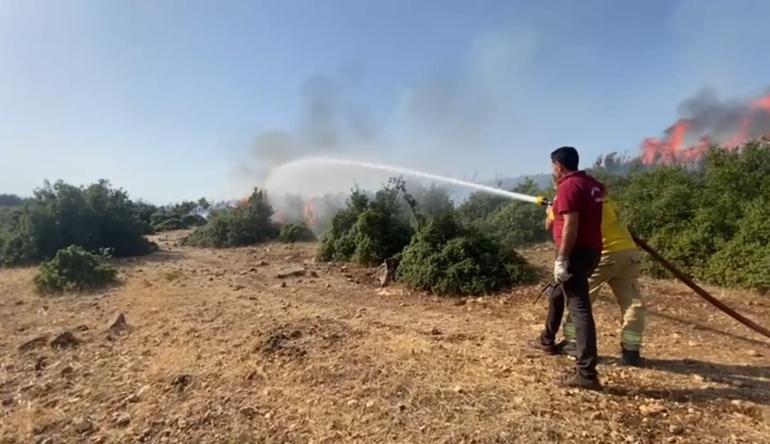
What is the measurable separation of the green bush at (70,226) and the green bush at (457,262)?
12.4 meters

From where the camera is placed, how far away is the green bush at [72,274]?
9.66 meters

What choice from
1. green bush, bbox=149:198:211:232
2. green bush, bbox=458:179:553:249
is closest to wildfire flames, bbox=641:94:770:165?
green bush, bbox=458:179:553:249

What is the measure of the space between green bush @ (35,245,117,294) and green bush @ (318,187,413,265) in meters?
4.77

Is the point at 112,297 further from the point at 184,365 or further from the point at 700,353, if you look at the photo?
the point at 700,353

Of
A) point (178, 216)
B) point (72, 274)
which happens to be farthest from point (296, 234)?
point (178, 216)

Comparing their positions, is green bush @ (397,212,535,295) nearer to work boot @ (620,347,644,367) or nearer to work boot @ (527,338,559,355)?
work boot @ (527,338,559,355)

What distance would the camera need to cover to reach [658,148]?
2769 cm

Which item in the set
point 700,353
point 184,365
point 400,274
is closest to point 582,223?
point 700,353

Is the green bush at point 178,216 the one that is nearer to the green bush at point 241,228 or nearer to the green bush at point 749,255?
the green bush at point 241,228

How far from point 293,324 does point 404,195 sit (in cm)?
653

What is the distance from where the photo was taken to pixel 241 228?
18922 mm

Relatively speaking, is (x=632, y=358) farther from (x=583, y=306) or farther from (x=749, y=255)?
(x=749, y=255)

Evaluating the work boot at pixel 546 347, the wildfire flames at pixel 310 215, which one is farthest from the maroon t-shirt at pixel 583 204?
the wildfire flames at pixel 310 215

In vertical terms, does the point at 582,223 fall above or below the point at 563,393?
above
